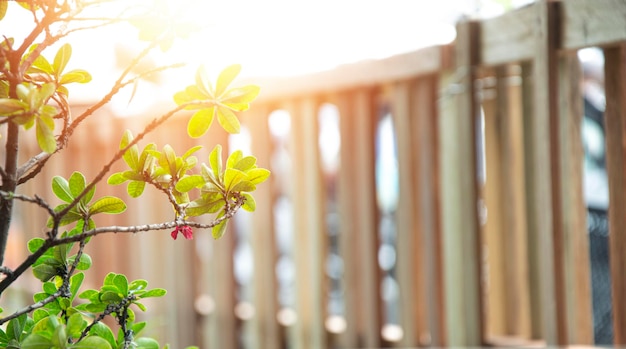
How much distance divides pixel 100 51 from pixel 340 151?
1.05 metres

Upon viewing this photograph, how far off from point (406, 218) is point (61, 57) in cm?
161

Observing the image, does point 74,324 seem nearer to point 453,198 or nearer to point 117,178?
point 117,178

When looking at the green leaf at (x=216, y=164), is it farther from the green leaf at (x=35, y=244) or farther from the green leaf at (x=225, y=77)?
the green leaf at (x=35, y=244)

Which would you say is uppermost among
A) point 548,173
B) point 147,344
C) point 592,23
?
point 592,23

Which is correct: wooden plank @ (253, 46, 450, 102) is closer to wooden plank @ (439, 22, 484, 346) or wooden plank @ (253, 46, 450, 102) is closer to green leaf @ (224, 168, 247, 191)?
wooden plank @ (439, 22, 484, 346)

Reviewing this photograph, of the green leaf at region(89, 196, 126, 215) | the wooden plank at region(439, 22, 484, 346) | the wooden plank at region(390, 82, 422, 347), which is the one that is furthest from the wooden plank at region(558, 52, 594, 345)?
the green leaf at region(89, 196, 126, 215)

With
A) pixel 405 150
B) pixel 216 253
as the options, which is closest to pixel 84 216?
pixel 405 150

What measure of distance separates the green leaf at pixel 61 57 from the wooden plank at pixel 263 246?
6.65 feet

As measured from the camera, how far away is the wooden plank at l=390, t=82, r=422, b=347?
87.0 inches

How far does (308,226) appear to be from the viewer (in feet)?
8.64

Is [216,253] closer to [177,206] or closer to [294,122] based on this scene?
[294,122]

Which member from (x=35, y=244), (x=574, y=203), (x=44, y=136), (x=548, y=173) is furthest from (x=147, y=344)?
(x=574, y=203)

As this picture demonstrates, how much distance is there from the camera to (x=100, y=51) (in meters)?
2.75

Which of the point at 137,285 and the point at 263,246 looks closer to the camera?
the point at 137,285
